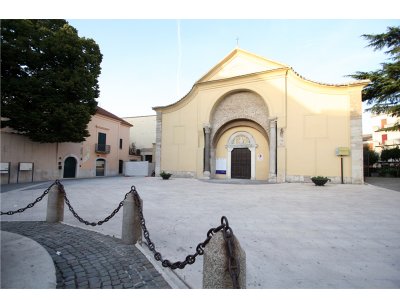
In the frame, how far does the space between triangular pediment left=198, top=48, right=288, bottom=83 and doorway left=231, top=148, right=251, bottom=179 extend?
658cm

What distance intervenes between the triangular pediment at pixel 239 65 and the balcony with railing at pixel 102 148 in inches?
492

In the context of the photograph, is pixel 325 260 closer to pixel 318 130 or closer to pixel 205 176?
pixel 318 130

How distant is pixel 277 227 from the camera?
5086 mm

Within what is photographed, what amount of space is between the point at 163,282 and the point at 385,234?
459 centimetres

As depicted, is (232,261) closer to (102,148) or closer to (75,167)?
(75,167)

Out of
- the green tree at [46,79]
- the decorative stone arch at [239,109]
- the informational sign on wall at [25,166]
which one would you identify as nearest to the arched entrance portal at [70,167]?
the informational sign on wall at [25,166]

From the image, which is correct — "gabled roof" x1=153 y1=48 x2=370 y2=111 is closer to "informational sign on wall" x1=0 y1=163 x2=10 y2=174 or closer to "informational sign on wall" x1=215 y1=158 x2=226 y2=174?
"informational sign on wall" x1=215 y1=158 x2=226 y2=174

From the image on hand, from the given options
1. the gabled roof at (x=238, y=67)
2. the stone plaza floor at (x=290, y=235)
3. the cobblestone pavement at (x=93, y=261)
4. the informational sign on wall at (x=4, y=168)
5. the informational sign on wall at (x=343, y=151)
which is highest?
the gabled roof at (x=238, y=67)

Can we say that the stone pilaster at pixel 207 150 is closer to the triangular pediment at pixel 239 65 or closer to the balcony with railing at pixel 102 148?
the triangular pediment at pixel 239 65

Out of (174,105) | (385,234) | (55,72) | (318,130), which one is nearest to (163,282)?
(385,234)

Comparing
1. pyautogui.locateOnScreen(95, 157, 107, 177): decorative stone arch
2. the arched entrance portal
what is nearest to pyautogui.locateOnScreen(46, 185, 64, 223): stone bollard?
the arched entrance portal

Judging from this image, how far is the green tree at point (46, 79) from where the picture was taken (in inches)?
564

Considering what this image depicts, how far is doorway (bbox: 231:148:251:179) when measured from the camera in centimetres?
1903

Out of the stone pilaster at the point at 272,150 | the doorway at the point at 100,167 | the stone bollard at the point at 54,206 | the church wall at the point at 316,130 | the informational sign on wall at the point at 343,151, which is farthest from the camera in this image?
the doorway at the point at 100,167
